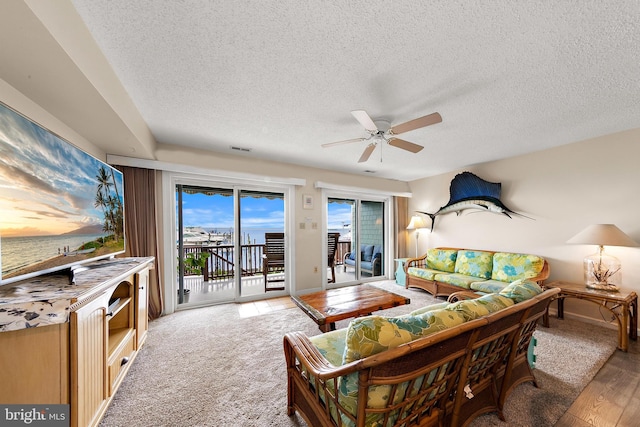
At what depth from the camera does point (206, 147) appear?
10.7ft

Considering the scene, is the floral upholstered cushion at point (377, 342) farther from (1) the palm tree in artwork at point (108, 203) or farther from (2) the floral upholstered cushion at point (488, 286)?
(2) the floral upholstered cushion at point (488, 286)

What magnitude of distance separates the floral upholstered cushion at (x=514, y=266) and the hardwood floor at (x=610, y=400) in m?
1.19

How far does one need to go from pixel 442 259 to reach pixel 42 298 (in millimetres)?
4826

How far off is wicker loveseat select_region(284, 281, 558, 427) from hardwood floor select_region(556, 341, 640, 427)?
525 millimetres

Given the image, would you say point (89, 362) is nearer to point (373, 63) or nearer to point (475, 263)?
point (373, 63)

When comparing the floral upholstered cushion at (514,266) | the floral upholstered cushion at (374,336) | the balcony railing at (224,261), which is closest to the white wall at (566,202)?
the floral upholstered cushion at (514,266)

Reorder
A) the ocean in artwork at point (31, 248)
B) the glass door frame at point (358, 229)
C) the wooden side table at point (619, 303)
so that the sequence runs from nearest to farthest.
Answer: the ocean in artwork at point (31, 248)
the wooden side table at point (619, 303)
the glass door frame at point (358, 229)

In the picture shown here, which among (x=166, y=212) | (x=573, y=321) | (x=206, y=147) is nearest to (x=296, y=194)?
(x=206, y=147)

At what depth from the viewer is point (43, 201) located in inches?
49.4

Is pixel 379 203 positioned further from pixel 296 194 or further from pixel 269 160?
pixel 269 160

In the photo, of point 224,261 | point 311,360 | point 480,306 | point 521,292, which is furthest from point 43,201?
point 224,261

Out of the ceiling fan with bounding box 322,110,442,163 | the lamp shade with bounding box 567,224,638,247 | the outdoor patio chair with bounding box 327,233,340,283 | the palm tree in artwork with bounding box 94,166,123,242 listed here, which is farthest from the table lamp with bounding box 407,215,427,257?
the palm tree in artwork with bounding box 94,166,123,242

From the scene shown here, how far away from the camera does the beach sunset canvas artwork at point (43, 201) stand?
3.51ft

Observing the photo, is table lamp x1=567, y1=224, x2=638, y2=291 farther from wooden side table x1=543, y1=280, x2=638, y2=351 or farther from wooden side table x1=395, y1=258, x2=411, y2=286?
wooden side table x1=395, y1=258, x2=411, y2=286
